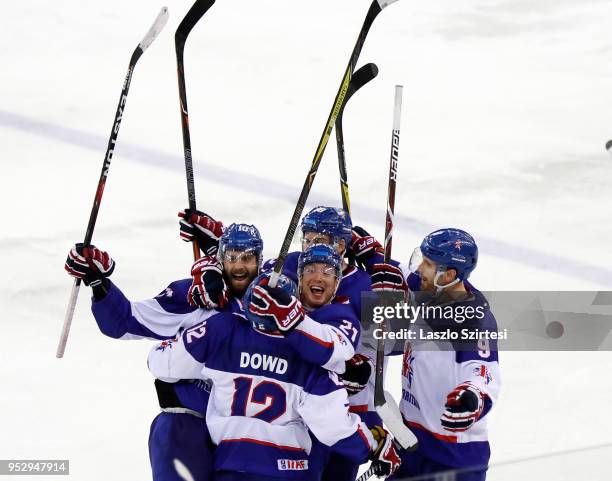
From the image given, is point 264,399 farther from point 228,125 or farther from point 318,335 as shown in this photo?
point 228,125

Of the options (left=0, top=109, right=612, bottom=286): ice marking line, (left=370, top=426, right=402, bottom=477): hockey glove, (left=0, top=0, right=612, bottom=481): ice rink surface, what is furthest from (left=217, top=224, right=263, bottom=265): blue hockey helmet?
(left=0, top=109, right=612, bottom=286): ice marking line

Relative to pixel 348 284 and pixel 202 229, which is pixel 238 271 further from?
pixel 202 229

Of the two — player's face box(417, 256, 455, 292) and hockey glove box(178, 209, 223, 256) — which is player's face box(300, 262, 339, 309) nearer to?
player's face box(417, 256, 455, 292)

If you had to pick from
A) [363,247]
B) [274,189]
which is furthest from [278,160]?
[363,247]

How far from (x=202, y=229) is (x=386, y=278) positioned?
2.46ft

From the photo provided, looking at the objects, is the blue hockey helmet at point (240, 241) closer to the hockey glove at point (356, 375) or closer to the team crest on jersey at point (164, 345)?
the team crest on jersey at point (164, 345)

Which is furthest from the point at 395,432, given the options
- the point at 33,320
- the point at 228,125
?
the point at 228,125

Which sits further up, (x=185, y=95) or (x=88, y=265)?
(x=185, y=95)

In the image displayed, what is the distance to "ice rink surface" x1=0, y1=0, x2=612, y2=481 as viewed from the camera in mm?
4645

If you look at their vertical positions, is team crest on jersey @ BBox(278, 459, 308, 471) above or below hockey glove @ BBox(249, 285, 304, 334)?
below

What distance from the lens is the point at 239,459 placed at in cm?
325

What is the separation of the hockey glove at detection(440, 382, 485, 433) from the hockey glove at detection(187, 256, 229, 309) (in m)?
0.67

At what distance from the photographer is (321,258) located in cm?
341

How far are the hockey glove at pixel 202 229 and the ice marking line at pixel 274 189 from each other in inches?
82.1
